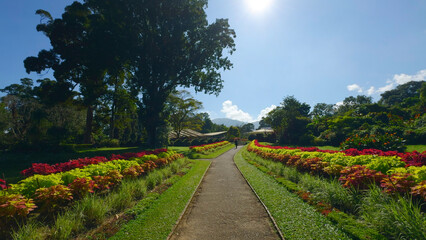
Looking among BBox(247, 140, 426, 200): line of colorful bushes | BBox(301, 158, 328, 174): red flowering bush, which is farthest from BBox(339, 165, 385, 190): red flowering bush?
BBox(301, 158, 328, 174): red flowering bush

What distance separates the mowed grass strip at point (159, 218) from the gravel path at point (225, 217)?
0.86 ft

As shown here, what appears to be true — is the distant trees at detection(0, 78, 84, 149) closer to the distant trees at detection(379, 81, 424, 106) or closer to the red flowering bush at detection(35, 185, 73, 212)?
the red flowering bush at detection(35, 185, 73, 212)

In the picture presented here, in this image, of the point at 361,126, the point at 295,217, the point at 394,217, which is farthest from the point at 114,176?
the point at 361,126

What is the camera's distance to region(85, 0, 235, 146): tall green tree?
2028cm

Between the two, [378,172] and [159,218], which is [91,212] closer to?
[159,218]

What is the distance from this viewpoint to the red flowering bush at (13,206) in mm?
3508

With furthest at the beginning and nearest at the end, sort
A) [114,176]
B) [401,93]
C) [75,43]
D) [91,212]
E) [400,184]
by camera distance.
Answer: [401,93] → [75,43] → [114,176] → [91,212] → [400,184]

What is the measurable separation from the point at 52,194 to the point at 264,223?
5338 millimetres

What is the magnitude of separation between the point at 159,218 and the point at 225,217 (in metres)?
1.89

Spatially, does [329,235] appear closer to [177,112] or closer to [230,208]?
[230,208]

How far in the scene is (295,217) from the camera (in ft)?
16.0

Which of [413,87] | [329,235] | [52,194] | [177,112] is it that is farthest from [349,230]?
[413,87]

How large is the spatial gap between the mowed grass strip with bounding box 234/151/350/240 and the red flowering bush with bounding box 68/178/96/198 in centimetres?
536

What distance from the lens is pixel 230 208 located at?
5.88 m
